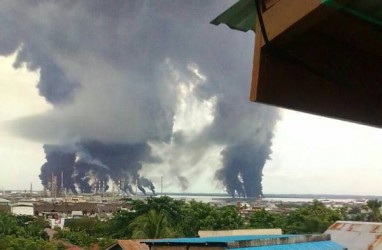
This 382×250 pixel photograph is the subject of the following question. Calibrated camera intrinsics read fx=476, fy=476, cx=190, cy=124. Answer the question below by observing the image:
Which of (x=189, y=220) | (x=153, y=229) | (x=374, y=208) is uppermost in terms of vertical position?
(x=374, y=208)

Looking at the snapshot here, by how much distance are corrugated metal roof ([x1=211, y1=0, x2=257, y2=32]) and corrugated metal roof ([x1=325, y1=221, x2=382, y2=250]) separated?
1980 centimetres

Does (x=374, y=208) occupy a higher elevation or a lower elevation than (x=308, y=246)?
higher

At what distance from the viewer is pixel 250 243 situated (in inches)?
608

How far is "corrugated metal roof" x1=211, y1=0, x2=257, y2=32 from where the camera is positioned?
1828 mm

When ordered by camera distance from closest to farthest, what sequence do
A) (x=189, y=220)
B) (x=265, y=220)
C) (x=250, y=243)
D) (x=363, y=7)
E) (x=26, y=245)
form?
1. (x=363, y=7)
2. (x=250, y=243)
3. (x=26, y=245)
4. (x=189, y=220)
5. (x=265, y=220)

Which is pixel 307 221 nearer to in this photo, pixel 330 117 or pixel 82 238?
pixel 82 238

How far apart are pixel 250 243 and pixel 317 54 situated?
1414 cm

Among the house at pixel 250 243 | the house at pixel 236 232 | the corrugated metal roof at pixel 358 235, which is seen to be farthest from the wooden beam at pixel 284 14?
the house at pixel 236 232

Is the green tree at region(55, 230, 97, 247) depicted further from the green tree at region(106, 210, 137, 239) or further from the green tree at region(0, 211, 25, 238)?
the green tree at region(0, 211, 25, 238)

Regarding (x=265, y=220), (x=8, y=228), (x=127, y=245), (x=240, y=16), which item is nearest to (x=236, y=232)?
(x=127, y=245)

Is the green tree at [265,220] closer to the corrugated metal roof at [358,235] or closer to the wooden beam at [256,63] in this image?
the corrugated metal roof at [358,235]

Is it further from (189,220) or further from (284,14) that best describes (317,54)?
(189,220)

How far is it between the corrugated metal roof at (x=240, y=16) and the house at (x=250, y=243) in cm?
1329

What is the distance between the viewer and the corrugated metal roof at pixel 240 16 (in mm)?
1828
